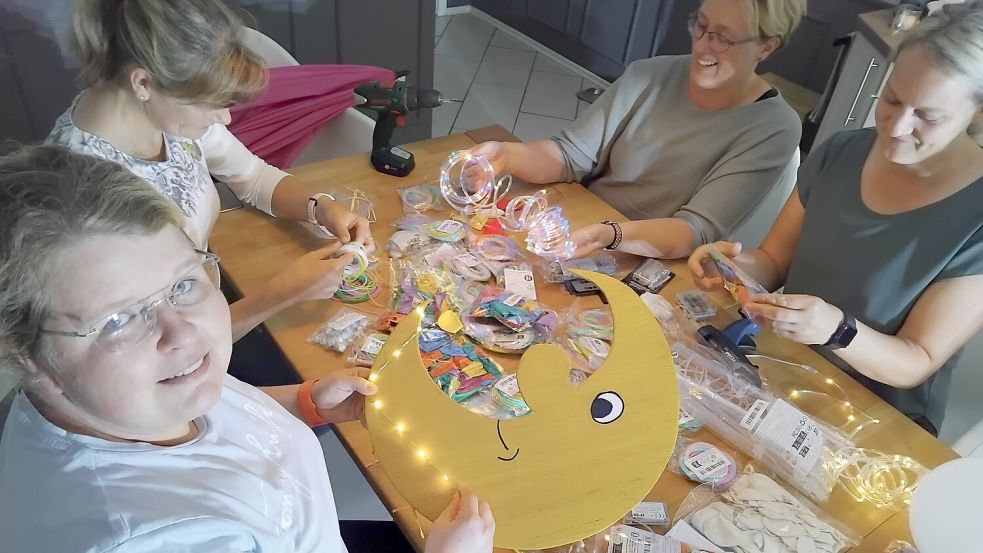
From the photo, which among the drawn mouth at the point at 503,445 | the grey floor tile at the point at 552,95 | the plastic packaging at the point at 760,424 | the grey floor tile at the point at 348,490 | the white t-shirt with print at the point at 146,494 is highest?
the white t-shirt with print at the point at 146,494

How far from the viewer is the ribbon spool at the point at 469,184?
1638 mm

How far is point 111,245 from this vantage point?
623mm

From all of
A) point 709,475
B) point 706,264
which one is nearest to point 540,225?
point 706,264

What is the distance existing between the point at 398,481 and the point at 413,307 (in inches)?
17.7

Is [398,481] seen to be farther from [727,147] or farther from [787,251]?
[727,147]

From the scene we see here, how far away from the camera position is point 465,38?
5113mm

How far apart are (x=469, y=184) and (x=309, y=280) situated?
22.3 inches

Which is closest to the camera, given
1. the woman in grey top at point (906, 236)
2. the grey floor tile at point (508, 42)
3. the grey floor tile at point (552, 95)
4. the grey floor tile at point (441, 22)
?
the woman in grey top at point (906, 236)

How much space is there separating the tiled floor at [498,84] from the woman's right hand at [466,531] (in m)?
3.24

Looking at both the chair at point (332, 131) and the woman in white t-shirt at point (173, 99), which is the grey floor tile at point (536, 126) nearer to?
the chair at point (332, 131)

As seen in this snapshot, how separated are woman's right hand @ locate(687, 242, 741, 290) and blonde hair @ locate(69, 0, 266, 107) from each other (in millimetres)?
1055

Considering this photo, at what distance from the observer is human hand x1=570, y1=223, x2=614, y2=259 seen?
151 centimetres

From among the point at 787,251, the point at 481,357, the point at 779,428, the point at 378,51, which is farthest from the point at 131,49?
the point at 378,51

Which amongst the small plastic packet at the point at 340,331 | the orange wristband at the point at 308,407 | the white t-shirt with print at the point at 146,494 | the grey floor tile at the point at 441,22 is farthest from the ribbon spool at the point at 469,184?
the grey floor tile at the point at 441,22
